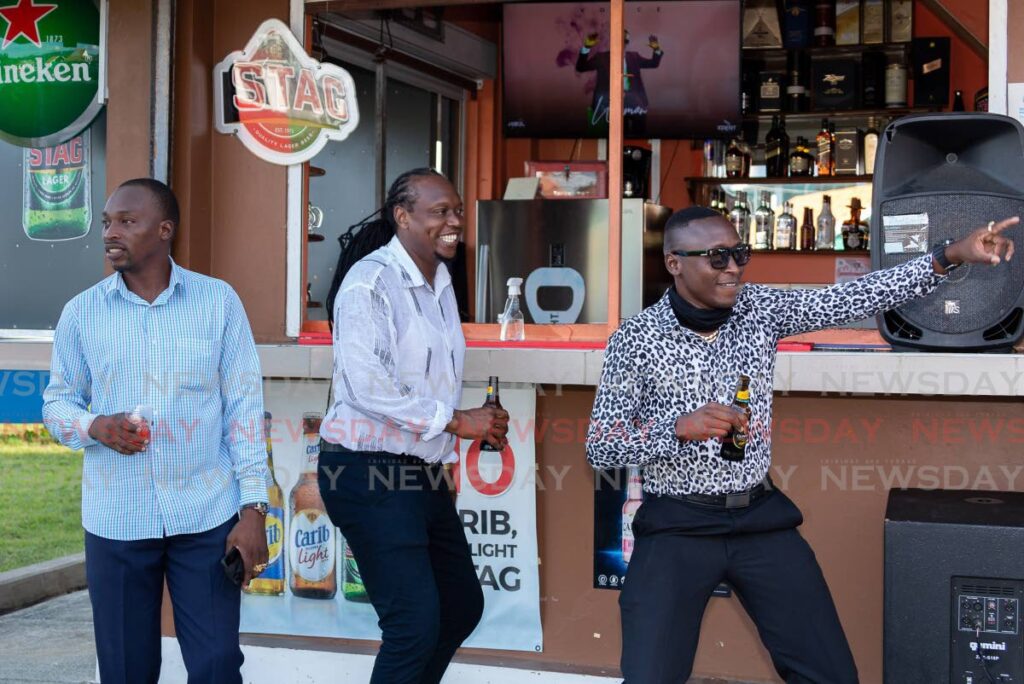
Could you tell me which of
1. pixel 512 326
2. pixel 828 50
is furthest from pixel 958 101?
pixel 512 326

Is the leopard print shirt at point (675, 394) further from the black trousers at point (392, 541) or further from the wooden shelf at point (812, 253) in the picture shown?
the wooden shelf at point (812, 253)

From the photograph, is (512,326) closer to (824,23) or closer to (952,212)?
(952,212)

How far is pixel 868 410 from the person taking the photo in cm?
490

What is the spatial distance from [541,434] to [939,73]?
15.7 ft

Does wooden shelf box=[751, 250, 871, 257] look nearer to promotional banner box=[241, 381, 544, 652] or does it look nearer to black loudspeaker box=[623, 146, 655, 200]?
black loudspeaker box=[623, 146, 655, 200]

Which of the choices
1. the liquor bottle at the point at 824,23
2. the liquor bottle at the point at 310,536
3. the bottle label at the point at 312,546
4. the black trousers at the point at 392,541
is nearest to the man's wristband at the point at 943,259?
the black trousers at the point at 392,541

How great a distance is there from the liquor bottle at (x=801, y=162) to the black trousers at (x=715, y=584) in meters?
5.90

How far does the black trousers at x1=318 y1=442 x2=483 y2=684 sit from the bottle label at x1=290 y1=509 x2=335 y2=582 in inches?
69.6

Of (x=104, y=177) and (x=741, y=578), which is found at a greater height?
(x=104, y=177)

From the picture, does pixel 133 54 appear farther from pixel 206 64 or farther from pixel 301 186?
pixel 301 186

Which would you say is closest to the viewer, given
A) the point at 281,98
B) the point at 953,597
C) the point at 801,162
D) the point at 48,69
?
the point at 953,597

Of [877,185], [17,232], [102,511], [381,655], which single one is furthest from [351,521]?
[17,232]

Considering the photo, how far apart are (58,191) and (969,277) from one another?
4.33 metres

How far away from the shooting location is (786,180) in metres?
8.82
